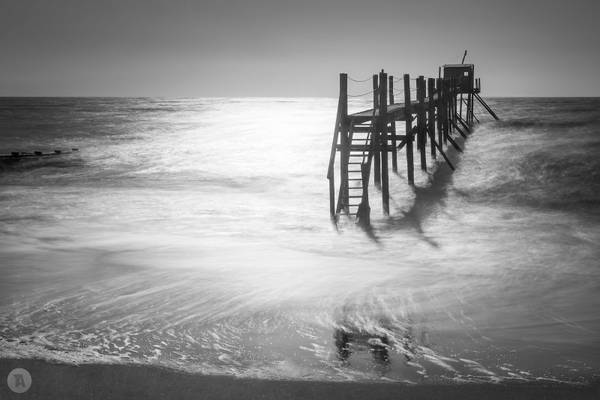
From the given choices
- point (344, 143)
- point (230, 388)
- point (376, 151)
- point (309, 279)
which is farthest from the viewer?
point (376, 151)

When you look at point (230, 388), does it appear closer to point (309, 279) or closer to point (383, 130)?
point (309, 279)

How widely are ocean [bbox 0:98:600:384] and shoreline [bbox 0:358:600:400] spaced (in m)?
0.23

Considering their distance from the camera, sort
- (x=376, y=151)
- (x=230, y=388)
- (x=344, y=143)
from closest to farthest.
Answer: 1. (x=230, y=388)
2. (x=344, y=143)
3. (x=376, y=151)

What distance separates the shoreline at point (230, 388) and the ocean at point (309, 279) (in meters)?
0.23

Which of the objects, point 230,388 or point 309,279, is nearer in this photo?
point 230,388

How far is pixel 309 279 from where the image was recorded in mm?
9555

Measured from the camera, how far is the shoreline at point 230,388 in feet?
16.4

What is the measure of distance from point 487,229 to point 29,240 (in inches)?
388

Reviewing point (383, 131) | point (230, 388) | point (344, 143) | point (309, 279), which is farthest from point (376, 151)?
point (230, 388)

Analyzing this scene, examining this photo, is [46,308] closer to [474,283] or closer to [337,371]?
[337,371]

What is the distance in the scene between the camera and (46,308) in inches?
307

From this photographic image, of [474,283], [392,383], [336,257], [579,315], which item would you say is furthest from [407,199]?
[392,383]

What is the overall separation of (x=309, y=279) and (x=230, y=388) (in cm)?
445

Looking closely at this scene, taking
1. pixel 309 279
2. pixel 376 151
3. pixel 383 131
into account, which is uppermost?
pixel 383 131
